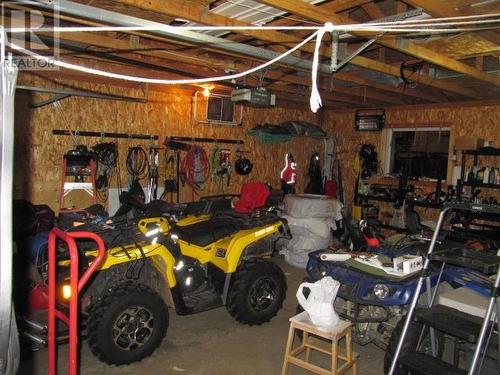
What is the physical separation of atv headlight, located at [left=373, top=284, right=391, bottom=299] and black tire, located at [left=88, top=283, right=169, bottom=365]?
5.36 ft

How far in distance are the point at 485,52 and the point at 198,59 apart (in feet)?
8.97

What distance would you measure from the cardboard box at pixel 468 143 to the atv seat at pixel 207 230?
14.0ft

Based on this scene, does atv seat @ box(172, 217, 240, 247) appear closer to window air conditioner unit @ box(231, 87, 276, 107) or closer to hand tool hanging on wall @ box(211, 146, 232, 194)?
window air conditioner unit @ box(231, 87, 276, 107)

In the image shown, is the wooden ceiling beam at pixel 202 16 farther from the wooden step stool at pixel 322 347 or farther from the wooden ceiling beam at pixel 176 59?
the wooden step stool at pixel 322 347

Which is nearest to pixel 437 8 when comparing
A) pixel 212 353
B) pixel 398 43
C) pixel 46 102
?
pixel 398 43

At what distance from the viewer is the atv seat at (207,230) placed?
3.68 m

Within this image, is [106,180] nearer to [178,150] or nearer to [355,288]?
[178,150]

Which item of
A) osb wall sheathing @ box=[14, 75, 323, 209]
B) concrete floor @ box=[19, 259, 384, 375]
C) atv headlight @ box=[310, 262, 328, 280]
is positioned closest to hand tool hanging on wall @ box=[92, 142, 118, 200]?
osb wall sheathing @ box=[14, 75, 323, 209]

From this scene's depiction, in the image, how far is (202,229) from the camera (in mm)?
3844

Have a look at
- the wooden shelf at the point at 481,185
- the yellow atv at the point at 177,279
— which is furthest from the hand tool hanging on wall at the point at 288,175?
the yellow atv at the point at 177,279

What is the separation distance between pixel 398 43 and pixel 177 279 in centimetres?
274

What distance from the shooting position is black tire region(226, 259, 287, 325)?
144 inches

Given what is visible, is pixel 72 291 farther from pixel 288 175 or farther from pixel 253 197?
pixel 288 175

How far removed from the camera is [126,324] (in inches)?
117
